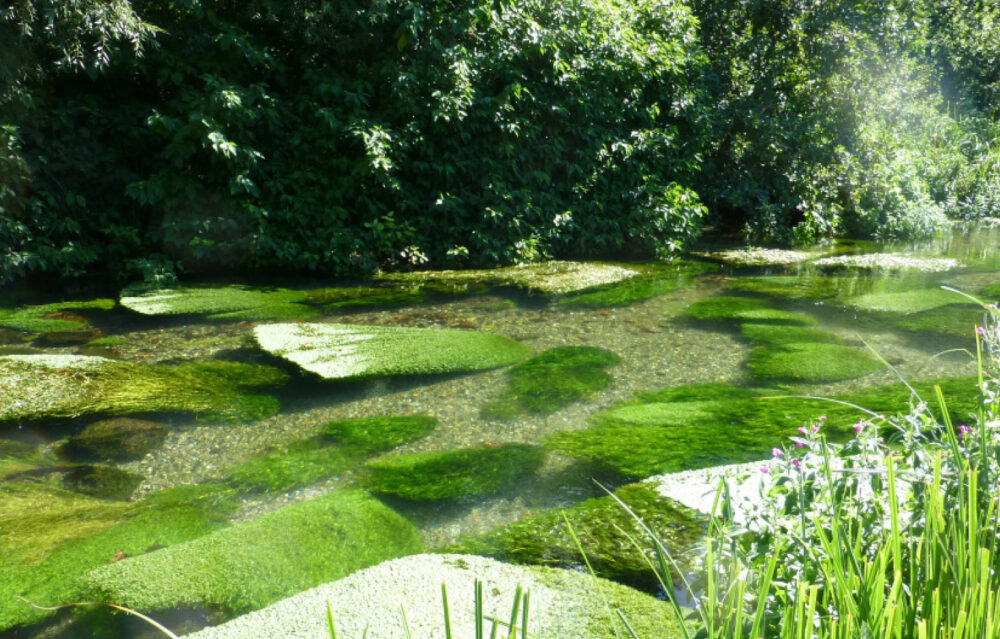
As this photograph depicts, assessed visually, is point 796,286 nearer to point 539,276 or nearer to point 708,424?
point 539,276

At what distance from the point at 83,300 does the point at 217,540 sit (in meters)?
5.78

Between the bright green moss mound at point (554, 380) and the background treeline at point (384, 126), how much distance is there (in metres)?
4.09

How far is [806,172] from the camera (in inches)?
502

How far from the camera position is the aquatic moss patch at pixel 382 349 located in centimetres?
528

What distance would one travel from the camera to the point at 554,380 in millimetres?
5082

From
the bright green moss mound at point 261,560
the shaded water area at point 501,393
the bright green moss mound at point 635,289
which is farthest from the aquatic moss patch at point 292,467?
the bright green moss mound at point 635,289

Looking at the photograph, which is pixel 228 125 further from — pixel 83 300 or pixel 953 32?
pixel 953 32

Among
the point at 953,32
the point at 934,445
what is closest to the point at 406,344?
the point at 934,445

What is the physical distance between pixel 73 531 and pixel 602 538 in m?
2.13

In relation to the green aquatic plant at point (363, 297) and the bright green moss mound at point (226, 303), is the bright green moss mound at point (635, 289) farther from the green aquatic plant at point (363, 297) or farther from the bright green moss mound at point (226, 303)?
the bright green moss mound at point (226, 303)

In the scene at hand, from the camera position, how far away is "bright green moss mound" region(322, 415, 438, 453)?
4023mm

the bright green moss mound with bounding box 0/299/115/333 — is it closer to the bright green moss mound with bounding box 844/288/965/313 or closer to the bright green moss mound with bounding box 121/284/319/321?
the bright green moss mound with bounding box 121/284/319/321

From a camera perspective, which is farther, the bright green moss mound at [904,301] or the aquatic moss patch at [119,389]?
the bright green moss mound at [904,301]

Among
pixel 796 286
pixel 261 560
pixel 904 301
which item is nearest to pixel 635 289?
pixel 796 286
